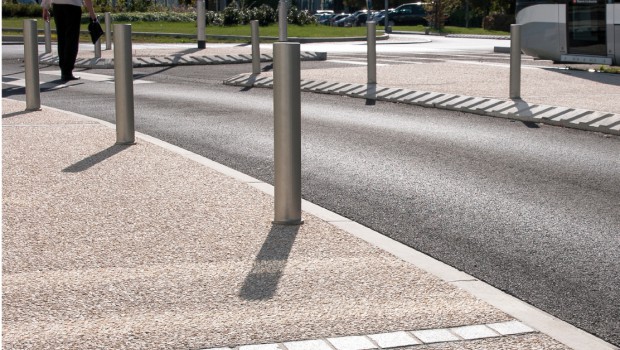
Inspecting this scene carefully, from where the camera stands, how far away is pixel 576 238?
6.70 m

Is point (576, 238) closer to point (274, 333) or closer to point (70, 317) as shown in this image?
point (274, 333)

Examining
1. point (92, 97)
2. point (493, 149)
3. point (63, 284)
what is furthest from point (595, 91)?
point (63, 284)

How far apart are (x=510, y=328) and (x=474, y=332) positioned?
17 centimetres

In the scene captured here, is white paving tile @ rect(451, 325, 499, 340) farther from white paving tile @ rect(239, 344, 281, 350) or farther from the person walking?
the person walking

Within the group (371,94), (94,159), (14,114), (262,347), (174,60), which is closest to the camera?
(262,347)

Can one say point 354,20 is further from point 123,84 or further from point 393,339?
point 393,339

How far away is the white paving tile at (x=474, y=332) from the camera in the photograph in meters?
Answer: 4.52

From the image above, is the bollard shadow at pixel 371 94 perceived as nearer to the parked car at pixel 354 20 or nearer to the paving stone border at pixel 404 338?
the paving stone border at pixel 404 338

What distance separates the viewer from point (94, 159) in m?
9.20

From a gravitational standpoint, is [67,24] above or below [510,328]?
above

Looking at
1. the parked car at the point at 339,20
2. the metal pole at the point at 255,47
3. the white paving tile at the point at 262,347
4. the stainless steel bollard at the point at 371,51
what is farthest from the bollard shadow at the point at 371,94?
the parked car at the point at 339,20

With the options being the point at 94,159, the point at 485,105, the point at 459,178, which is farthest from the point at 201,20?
the point at 459,178

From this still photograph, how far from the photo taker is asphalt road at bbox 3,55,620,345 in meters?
5.91

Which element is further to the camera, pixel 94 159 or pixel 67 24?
→ pixel 67 24
